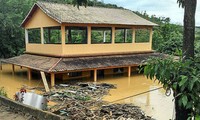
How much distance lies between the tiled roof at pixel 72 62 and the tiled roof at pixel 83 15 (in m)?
2.55

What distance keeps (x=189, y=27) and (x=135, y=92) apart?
10246mm

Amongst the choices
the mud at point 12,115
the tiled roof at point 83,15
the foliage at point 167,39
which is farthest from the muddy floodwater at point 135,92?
the foliage at point 167,39

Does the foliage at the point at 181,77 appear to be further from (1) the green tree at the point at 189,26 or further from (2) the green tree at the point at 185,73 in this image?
(1) the green tree at the point at 189,26

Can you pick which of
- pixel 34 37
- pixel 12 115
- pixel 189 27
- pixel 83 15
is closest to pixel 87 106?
pixel 12 115

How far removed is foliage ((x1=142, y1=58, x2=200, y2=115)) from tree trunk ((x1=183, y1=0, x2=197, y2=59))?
0.30 m

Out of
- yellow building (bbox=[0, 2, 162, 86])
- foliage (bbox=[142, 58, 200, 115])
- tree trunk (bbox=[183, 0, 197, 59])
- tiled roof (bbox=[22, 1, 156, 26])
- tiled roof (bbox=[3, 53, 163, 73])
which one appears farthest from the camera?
tiled roof (bbox=[22, 1, 156, 26])

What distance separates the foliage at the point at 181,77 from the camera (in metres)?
3.60

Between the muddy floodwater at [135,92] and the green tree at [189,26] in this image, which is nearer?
the green tree at [189,26]

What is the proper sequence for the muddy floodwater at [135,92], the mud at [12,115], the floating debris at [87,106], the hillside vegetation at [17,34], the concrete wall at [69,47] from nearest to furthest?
1. the mud at [12,115]
2. the floating debris at [87,106]
3. the muddy floodwater at [135,92]
4. the concrete wall at [69,47]
5. the hillside vegetation at [17,34]

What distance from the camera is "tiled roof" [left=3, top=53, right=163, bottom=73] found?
14.8 m

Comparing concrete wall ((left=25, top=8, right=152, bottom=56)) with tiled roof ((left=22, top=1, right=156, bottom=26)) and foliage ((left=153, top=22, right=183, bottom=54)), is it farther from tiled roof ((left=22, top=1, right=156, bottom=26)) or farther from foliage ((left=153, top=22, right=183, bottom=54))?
foliage ((left=153, top=22, right=183, bottom=54))

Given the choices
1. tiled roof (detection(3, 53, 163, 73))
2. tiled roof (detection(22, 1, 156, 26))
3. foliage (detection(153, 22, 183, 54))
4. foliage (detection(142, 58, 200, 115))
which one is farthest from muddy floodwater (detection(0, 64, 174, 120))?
foliage (detection(153, 22, 183, 54))

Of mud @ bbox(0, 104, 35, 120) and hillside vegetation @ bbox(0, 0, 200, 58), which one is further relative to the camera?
hillside vegetation @ bbox(0, 0, 200, 58)

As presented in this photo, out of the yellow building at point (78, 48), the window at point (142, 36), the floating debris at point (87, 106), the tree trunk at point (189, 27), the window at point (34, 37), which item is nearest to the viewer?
the tree trunk at point (189, 27)
